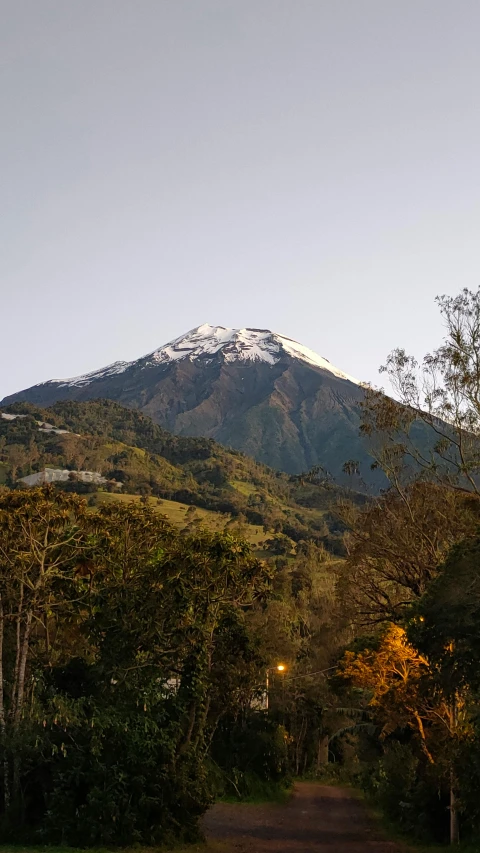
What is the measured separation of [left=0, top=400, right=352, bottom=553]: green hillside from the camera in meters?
128

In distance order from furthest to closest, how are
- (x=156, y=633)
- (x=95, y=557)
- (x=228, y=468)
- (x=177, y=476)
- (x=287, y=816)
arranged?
(x=228, y=468) → (x=177, y=476) → (x=287, y=816) → (x=95, y=557) → (x=156, y=633)

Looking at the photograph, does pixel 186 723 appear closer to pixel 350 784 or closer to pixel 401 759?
pixel 401 759

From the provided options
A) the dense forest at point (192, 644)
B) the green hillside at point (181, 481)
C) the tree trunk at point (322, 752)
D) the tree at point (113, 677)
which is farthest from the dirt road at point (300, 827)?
the green hillside at point (181, 481)

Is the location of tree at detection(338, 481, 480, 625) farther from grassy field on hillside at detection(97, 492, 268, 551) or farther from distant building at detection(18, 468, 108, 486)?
distant building at detection(18, 468, 108, 486)

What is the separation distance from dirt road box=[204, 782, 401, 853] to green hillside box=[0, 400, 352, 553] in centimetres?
7154

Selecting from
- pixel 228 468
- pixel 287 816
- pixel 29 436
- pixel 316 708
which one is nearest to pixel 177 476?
pixel 228 468

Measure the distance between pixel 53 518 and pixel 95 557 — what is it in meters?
2.96

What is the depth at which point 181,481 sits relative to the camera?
532 ft

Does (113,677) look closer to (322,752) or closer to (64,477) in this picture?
(322,752)

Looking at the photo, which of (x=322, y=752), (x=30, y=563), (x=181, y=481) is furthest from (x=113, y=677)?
(x=181, y=481)

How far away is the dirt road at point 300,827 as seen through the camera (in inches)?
863

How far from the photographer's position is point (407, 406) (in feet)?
84.7

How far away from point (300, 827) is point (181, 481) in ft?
447

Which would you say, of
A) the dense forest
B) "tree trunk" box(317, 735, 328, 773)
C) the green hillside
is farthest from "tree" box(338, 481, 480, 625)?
the green hillside
